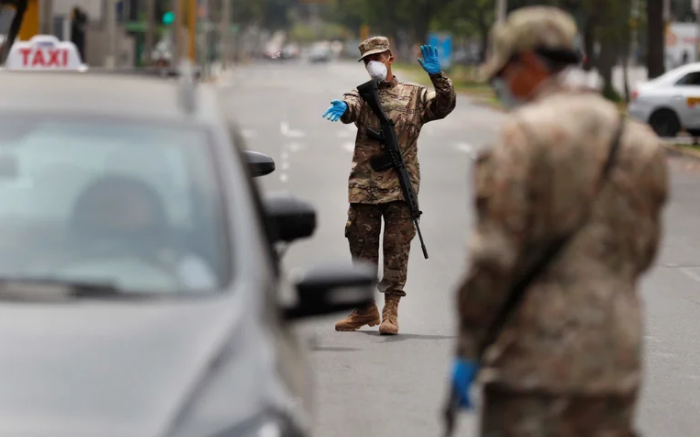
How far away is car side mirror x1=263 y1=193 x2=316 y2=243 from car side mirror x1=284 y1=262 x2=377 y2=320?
1111 mm

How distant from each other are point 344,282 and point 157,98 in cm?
97

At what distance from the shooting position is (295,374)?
4.12 m

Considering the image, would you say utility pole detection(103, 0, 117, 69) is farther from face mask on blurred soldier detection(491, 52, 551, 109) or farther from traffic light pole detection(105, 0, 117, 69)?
face mask on blurred soldier detection(491, 52, 551, 109)

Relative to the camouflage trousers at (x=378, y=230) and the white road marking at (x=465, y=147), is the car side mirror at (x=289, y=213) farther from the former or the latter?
the white road marking at (x=465, y=147)

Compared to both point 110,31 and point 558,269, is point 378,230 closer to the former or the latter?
point 558,269

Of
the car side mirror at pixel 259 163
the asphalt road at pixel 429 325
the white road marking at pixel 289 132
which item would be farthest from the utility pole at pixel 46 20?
the car side mirror at pixel 259 163

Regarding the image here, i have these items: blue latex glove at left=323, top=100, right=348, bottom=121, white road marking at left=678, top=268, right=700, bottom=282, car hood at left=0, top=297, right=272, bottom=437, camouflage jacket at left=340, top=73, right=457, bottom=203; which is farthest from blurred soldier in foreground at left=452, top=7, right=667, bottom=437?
white road marking at left=678, top=268, right=700, bottom=282

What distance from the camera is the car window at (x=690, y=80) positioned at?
32312mm

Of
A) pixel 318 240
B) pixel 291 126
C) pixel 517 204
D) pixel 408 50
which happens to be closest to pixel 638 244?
pixel 517 204

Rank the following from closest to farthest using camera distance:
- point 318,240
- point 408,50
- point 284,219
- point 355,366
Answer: point 284,219 < point 355,366 < point 318,240 < point 408,50

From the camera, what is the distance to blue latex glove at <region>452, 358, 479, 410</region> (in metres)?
4.18

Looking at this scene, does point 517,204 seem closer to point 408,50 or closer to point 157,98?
point 157,98

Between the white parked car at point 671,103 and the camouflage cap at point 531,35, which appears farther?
the white parked car at point 671,103

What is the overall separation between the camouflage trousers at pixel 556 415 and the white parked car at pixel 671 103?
28209 millimetres
